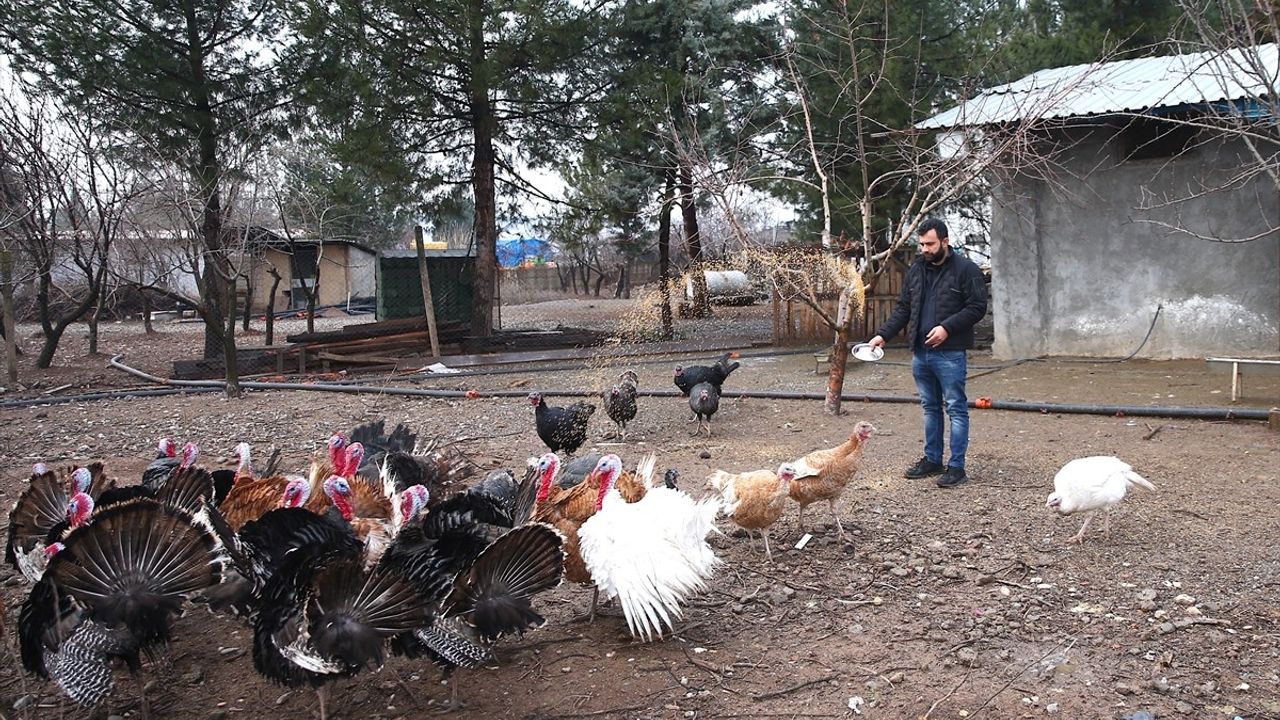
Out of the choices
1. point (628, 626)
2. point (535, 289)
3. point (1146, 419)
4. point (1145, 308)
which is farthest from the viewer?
point (535, 289)

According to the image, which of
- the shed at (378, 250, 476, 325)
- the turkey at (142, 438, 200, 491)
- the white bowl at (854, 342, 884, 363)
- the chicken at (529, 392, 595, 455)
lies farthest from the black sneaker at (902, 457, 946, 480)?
the shed at (378, 250, 476, 325)

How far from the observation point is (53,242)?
1188 centimetres

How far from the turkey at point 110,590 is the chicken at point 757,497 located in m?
2.81

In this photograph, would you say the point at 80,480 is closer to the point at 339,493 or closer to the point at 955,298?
the point at 339,493

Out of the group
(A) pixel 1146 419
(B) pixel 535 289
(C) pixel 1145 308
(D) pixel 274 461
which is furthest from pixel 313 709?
(B) pixel 535 289

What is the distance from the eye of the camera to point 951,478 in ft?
21.3

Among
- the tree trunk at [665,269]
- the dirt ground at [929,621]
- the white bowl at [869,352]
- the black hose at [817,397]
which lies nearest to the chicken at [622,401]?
the dirt ground at [929,621]

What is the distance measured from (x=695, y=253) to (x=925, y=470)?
15.7 m

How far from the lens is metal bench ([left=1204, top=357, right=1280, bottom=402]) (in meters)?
9.01

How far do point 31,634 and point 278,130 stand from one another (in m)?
13.9

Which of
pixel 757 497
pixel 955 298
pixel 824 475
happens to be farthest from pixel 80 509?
pixel 955 298

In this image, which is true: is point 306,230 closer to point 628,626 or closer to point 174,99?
point 174,99

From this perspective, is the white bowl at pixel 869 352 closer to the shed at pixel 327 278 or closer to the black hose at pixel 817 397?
the black hose at pixel 817 397

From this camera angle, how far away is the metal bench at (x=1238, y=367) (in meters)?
9.01
